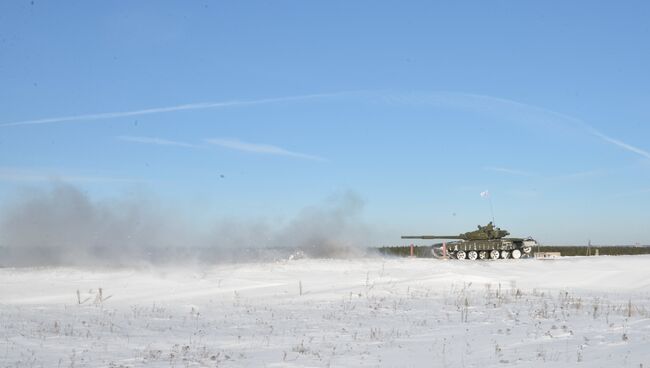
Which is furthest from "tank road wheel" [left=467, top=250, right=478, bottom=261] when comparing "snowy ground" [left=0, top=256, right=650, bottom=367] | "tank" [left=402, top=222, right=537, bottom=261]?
"snowy ground" [left=0, top=256, right=650, bottom=367]

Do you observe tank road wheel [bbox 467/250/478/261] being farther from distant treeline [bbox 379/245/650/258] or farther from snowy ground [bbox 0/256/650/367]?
snowy ground [bbox 0/256/650/367]

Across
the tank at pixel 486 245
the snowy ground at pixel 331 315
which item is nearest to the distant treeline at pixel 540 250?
the tank at pixel 486 245

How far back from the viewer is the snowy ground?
12766 millimetres

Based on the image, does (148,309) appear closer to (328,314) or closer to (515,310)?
(328,314)

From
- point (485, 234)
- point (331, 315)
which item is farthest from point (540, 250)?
point (331, 315)

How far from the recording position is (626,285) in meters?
30.4

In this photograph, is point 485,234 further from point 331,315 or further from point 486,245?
point 331,315

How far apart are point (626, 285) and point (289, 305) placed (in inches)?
698

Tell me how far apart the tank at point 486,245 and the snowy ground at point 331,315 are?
10999mm

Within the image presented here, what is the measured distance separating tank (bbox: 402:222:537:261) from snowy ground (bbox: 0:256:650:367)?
11.0 metres

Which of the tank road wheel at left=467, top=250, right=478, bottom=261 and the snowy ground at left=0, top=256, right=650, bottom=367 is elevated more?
the tank road wheel at left=467, top=250, right=478, bottom=261

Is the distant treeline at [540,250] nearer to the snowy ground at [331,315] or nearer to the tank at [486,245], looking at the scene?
the tank at [486,245]

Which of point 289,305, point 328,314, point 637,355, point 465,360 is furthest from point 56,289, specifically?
point 637,355

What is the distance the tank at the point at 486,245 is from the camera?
47.0 metres
